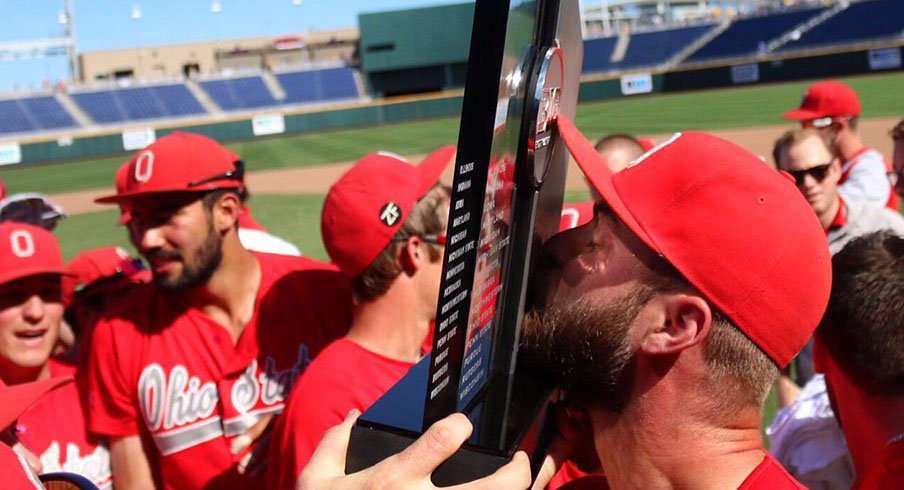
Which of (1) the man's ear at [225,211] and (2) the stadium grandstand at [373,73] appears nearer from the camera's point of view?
(1) the man's ear at [225,211]

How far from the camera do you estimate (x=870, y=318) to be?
198cm

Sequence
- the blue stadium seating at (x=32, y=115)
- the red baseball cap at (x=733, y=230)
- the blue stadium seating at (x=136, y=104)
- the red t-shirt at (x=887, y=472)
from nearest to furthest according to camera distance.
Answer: the red baseball cap at (x=733, y=230) → the red t-shirt at (x=887, y=472) → the blue stadium seating at (x=32, y=115) → the blue stadium seating at (x=136, y=104)

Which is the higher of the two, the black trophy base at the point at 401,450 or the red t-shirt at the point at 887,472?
the black trophy base at the point at 401,450

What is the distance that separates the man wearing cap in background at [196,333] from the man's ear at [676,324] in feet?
6.37

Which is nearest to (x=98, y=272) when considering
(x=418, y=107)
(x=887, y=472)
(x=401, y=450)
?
(x=401, y=450)

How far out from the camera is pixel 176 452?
2975 mm

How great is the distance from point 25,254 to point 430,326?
1.57 meters

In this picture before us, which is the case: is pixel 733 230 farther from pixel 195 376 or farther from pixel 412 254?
pixel 195 376

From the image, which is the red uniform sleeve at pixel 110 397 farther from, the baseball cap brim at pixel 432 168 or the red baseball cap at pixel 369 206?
the baseball cap brim at pixel 432 168

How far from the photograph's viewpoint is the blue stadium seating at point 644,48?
1674 inches

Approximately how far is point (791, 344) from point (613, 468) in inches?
14.5

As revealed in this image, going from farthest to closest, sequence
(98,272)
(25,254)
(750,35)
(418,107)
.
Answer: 1. (750,35)
2. (418,107)
3. (98,272)
4. (25,254)

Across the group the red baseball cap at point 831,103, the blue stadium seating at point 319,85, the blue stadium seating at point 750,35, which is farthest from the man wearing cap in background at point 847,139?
the blue stadium seating at point 319,85

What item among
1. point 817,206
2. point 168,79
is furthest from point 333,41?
point 817,206
